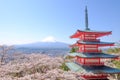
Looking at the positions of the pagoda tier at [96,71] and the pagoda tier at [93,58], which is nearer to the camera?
the pagoda tier at [96,71]

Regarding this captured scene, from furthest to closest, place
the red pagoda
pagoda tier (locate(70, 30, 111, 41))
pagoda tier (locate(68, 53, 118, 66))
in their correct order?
pagoda tier (locate(70, 30, 111, 41)), pagoda tier (locate(68, 53, 118, 66)), the red pagoda

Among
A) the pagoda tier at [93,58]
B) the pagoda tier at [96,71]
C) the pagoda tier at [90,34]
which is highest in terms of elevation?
the pagoda tier at [90,34]

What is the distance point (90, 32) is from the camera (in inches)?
805

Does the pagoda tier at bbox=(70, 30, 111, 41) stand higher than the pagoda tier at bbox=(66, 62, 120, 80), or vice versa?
the pagoda tier at bbox=(70, 30, 111, 41)

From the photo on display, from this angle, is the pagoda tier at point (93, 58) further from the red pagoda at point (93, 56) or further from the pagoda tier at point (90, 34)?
the pagoda tier at point (90, 34)

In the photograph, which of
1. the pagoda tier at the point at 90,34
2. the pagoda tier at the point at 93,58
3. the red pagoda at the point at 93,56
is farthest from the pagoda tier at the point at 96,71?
the pagoda tier at the point at 90,34

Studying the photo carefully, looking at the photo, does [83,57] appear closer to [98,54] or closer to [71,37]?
[98,54]

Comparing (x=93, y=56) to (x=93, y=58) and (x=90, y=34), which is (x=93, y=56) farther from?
(x=90, y=34)

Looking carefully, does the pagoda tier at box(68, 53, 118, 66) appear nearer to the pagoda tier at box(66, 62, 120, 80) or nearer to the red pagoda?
the red pagoda

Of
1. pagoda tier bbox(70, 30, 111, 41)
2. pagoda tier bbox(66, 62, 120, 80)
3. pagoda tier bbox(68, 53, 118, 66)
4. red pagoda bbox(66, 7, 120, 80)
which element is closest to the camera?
pagoda tier bbox(66, 62, 120, 80)

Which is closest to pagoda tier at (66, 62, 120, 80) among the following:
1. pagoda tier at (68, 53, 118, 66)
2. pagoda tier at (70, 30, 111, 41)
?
pagoda tier at (68, 53, 118, 66)

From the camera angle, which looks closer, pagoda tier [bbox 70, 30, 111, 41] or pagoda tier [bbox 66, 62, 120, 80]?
pagoda tier [bbox 66, 62, 120, 80]

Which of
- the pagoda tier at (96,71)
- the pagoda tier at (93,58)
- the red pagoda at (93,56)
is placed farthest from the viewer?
the pagoda tier at (93,58)

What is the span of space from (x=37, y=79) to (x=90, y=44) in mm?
10149
